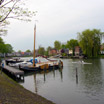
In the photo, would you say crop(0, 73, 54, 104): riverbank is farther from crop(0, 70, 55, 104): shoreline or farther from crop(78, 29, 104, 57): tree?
crop(78, 29, 104, 57): tree

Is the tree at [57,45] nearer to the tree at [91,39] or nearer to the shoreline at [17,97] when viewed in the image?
the tree at [91,39]

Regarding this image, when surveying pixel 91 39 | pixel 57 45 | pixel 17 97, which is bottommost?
pixel 17 97

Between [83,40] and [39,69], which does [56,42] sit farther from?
[39,69]

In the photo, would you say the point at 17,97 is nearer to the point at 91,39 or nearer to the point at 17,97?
the point at 17,97

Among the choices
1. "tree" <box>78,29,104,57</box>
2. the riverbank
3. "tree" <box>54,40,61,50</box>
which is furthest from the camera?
"tree" <box>54,40,61,50</box>

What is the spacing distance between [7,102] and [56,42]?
581 ft

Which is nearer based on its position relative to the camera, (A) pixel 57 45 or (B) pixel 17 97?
(B) pixel 17 97

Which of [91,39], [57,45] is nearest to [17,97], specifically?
[91,39]

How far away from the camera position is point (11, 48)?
17000 centimetres

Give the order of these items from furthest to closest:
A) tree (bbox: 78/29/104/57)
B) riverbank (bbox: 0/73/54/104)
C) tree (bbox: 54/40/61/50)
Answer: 1. tree (bbox: 54/40/61/50)
2. tree (bbox: 78/29/104/57)
3. riverbank (bbox: 0/73/54/104)

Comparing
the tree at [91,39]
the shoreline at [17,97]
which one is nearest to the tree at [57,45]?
the tree at [91,39]

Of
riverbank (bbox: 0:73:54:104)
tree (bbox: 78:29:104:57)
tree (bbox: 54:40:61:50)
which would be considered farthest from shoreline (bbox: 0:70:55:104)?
tree (bbox: 54:40:61:50)

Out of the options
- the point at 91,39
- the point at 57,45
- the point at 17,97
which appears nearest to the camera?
the point at 17,97

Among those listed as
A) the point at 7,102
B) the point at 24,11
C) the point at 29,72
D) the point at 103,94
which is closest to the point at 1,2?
the point at 24,11
